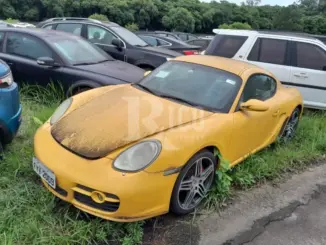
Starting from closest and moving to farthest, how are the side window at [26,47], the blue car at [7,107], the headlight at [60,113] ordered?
the headlight at [60,113] < the blue car at [7,107] < the side window at [26,47]

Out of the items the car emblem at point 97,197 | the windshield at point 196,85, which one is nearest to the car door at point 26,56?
the windshield at point 196,85

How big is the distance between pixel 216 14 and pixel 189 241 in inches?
2018

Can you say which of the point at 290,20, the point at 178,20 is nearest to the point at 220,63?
the point at 290,20

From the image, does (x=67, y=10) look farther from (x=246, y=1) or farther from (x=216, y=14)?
(x=246, y=1)

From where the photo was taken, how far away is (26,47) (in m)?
5.97

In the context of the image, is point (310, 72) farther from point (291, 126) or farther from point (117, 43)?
point (117, 43)

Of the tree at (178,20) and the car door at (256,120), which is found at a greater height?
the car door at (256,120)

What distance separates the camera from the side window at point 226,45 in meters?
7.16

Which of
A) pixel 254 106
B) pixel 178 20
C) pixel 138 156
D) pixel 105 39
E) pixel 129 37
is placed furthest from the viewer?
pixel 178 20

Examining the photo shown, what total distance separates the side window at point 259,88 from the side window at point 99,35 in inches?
179

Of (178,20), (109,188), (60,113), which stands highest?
(60,113)

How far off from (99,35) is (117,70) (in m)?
2.72

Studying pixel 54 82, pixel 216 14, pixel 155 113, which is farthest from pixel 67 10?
pixel 155 113

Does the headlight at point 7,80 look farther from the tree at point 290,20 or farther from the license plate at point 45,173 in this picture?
the tree at point 290,20
